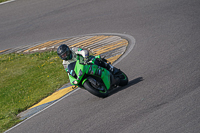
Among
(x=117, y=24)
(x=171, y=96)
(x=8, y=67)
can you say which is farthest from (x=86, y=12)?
(x=171, y=96)

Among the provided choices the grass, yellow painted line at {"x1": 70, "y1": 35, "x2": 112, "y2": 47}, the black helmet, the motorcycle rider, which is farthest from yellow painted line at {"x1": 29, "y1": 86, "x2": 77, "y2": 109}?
yellow painted line at {"x1": 70, "y1": 35, "x2": 112, "y2": 47}

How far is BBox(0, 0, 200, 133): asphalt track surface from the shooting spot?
597 centimetres

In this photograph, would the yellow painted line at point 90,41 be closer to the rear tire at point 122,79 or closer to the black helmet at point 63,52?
the rear tire at point 122,79

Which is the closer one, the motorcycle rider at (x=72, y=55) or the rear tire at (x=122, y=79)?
the motorcycle rider at (x=72, y=55)

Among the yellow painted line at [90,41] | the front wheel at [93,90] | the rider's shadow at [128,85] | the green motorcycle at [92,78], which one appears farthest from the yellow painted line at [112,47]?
the front wheel at [93,90]

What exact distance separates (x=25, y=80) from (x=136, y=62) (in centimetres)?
467

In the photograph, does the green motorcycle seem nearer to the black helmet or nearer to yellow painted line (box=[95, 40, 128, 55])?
the black helmet

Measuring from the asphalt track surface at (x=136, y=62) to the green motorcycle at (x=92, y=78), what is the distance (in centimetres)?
27

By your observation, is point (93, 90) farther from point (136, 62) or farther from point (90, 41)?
point (90, 41)

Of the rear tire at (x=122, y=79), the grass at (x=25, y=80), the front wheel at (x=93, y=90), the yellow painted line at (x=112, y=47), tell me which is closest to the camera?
the front wheel at (x=93, y=90)

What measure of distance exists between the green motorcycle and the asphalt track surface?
0.90ft

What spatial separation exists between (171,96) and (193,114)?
988 millimetres

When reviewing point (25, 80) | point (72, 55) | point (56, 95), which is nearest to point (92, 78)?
point (72, 55)

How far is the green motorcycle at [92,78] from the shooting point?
705 cm
